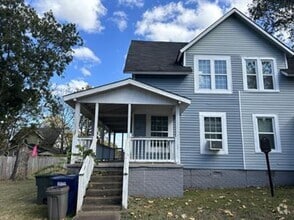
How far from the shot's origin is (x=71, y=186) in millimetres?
8359

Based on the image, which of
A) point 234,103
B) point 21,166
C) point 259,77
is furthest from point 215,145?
point 21,166

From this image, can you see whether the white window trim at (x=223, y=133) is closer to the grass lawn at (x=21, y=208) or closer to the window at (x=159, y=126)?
the window at (x=159, y=126)

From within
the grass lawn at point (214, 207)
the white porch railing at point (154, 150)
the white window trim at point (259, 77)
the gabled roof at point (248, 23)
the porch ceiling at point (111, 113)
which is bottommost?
the grass lawn at point (214, 207)

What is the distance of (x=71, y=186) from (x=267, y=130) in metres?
9.38

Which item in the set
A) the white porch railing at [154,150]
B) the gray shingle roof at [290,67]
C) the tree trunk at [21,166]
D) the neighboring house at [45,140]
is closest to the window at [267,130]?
the gray shingle roof at [290,67]

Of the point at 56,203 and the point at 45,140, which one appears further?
the point at 45,140

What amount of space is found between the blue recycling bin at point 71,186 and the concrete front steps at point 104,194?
0.30 m

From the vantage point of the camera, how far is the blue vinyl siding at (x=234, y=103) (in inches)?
502

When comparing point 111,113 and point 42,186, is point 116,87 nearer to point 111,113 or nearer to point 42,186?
point 111,113

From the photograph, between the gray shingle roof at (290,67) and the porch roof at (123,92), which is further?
the gray shingle roof at (290,67)

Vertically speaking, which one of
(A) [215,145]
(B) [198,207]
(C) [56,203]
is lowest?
(B) [198,207]

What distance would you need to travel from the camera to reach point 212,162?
499 inches

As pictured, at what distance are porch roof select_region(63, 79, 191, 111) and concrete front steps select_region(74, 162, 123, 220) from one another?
2483 mm

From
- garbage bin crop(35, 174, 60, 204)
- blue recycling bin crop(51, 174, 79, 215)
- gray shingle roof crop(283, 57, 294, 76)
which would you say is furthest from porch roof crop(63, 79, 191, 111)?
gray shingle roof crop(283, 57, 294, 76)
